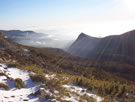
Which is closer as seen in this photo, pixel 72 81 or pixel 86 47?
pixel 72 81

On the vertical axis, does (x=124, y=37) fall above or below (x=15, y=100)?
above

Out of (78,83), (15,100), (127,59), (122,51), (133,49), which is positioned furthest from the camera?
(122,51)

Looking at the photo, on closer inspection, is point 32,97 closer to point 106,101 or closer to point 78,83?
point 106,101

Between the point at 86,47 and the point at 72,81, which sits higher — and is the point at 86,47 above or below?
above

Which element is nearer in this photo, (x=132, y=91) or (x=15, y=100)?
(x=15, y=100)

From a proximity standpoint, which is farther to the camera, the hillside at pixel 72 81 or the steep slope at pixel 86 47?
the steep slope at pixel 86 47

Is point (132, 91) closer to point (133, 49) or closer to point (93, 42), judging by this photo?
point (133, 49)

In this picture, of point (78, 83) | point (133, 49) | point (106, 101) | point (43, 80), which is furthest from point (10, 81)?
point (133, 49)

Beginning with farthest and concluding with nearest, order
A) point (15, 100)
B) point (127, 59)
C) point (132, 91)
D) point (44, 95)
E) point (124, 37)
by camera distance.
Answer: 1. point (124, 37)
2. point (127, 59)
3. point (132, 91)
4. point (44, 95)
5. point (15, 100)

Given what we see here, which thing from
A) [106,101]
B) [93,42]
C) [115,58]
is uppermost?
[93,42]

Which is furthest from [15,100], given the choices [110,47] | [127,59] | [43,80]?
[110,47]

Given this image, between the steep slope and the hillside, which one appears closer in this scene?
the hillside
